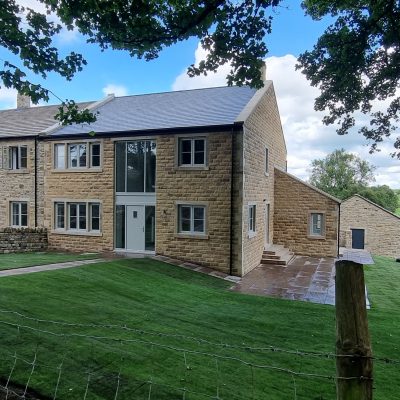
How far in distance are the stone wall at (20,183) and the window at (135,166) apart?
4979mm

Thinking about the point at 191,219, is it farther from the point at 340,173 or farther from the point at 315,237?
the point at 340,173

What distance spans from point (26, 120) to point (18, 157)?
13.9 ft

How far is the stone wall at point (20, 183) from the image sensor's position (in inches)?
809

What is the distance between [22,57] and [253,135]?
39.5 feet

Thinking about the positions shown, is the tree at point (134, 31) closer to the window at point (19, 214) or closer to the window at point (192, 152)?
the window at point (192, 152)

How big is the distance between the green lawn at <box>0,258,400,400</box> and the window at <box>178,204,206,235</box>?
3.25m

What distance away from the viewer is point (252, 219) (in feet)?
61.1

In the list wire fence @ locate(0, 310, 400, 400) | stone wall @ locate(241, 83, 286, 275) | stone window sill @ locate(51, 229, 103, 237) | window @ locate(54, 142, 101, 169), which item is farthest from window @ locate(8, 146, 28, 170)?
wire fence @ locate(0, 310, 400, 400)

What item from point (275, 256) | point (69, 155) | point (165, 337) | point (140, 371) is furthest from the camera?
point (275, 256)

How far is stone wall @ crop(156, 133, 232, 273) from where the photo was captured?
16.6m

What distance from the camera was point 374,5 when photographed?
9828mm

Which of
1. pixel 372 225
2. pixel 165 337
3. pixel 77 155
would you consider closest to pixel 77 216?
pixel 77 155

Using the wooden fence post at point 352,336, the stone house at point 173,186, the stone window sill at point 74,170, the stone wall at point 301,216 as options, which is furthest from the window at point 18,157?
the wooden fence post at point 352,336

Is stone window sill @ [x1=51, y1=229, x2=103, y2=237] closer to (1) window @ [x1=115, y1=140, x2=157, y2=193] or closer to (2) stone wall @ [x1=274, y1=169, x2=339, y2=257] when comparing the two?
(1) window @ [x1=115, y1=140, x2=157, y2=193]
